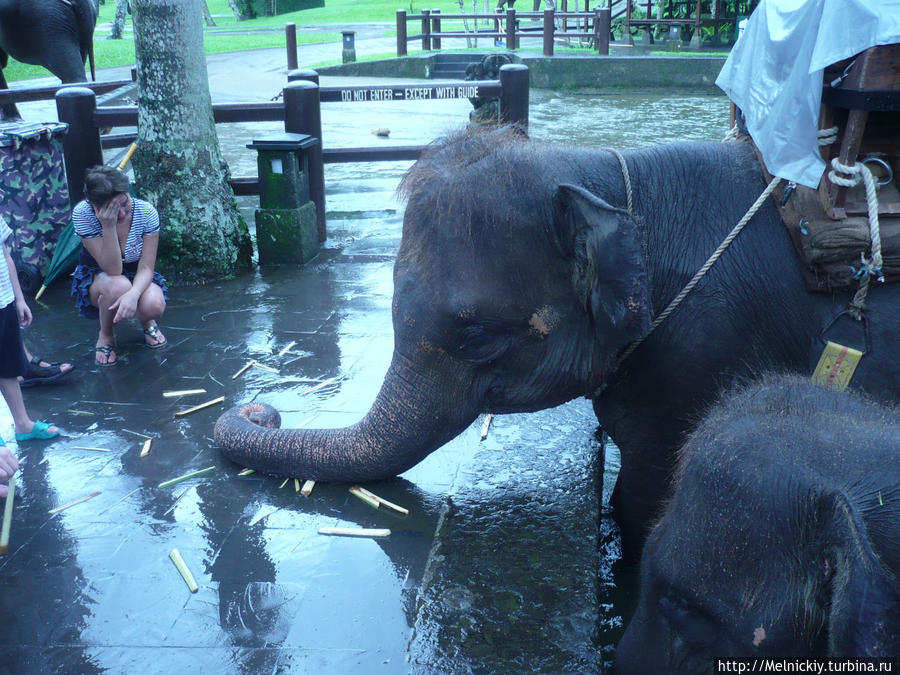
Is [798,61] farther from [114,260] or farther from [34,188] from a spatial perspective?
[34,188]

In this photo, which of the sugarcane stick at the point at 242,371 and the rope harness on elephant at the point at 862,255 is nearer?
the rope harness on elephant at the point at 862,255

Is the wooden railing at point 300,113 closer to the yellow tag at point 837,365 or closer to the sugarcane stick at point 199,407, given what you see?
the sugarcane stick at point 199,407

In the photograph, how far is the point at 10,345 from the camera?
4258mm

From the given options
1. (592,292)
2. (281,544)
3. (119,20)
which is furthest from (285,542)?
(119,20)

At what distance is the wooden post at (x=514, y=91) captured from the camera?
817cm

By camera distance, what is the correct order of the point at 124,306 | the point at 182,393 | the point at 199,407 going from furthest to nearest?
the point at 124,306, the point at 182,393, the point at 199,407

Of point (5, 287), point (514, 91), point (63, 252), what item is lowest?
point (63, 252)

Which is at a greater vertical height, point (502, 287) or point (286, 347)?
point (502, 287)

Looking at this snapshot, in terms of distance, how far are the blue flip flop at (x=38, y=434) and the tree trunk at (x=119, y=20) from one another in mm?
34690

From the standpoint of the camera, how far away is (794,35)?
8.61ft

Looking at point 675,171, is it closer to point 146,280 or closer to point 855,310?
point 855,310

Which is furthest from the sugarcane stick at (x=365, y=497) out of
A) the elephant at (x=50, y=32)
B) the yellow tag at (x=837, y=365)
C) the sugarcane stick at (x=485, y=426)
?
the elephant at (x=50, y=32)

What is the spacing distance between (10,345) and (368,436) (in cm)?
212

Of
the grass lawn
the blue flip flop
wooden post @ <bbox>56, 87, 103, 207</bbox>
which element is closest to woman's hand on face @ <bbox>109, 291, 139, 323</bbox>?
the blue flip flop
